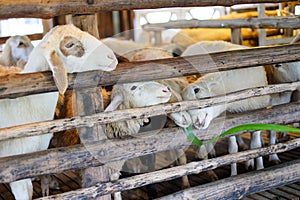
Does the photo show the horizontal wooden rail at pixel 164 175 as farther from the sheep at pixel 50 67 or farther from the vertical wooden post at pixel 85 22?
the vertical wooden post at pixel 85 22

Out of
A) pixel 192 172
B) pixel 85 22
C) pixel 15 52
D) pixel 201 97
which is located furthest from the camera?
pixel 15 52

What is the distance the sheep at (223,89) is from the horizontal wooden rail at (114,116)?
200 mm

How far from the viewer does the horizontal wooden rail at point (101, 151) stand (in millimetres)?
2699

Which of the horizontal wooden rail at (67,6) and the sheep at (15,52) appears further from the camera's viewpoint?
the sheep at (15,52)

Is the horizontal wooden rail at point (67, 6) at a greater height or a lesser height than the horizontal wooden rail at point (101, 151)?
greater

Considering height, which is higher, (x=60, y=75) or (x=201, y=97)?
(x=60, y=75)

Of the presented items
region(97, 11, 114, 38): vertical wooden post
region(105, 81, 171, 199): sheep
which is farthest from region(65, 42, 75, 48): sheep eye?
region(97, 11, 114, 38): vertical wooden post

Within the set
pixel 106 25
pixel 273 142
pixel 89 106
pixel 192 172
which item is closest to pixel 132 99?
pixel 89 106

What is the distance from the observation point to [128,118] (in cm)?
294

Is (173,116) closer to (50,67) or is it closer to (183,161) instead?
(183,161)

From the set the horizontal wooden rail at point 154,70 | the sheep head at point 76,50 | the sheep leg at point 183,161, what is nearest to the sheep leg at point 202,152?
the sheep leg at point 183,161

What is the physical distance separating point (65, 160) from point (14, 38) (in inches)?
67.9

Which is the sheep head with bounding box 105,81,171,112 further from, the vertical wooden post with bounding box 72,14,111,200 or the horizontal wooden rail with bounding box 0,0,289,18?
the horizontal wooden rail with bounding box 0,0,289,18

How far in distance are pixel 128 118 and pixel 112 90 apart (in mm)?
660
